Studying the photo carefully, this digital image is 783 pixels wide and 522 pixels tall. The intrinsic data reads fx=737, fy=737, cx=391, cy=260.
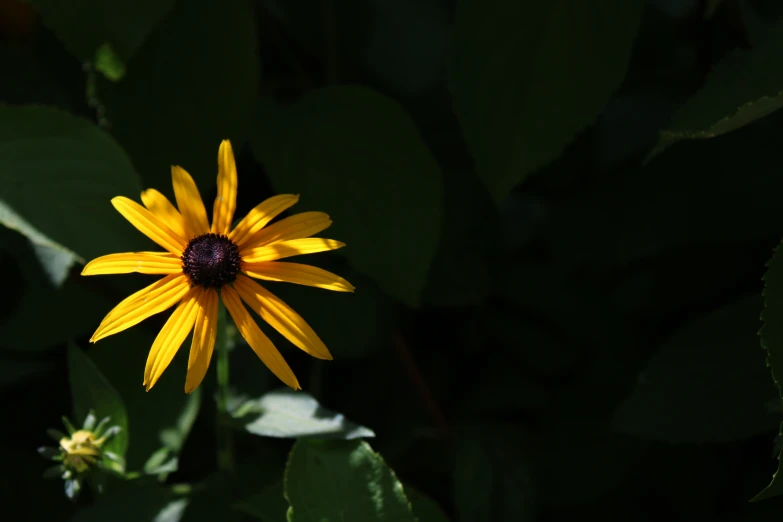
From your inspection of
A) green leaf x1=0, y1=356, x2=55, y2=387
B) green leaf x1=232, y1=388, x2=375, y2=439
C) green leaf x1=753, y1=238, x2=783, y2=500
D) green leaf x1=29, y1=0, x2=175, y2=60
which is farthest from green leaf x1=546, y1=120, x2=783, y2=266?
green leaf x1=0, y1=356, x2=55, y2=387

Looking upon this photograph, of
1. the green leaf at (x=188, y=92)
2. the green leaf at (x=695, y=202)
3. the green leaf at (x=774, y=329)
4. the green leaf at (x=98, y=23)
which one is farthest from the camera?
the green leaf at (x=695, y=202)

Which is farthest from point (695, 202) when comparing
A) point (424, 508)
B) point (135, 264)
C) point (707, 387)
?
point (135, 264)

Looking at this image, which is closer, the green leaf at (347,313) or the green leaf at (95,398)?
the green leaf at (95,398)

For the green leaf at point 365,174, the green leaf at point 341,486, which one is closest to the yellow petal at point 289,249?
the green leaf at point 365,174

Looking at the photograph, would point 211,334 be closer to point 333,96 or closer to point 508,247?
point 333,96

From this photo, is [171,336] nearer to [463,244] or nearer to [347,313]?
[347,313]

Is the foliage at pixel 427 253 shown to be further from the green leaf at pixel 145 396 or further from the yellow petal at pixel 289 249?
the yellow petal at pixel 289 249

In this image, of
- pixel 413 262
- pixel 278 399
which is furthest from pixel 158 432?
pixel 413 262
